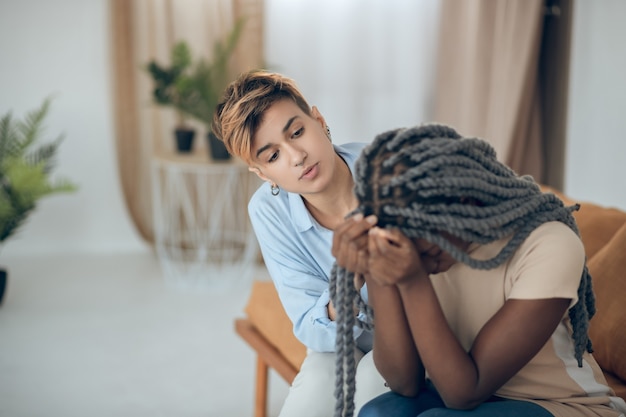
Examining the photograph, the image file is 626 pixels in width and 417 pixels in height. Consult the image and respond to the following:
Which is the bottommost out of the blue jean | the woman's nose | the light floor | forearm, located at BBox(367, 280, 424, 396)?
the light floor

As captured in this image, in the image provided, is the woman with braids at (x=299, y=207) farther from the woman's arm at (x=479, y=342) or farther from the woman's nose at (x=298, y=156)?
the woman's arm at (x=479, y=342)

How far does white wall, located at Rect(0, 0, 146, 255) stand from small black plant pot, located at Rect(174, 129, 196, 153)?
1.69ft

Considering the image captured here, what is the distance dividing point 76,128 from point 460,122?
194 centimetres

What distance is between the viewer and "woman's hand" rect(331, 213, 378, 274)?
1.19 meters

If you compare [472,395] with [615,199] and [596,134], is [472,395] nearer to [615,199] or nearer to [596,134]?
[615,199]

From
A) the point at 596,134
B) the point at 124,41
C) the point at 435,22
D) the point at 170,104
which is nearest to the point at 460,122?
the point at 435,22

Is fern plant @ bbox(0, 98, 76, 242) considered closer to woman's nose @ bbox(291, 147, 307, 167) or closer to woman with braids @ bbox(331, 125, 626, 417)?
woman's nose @ bbox(291, 147, 307, 167)

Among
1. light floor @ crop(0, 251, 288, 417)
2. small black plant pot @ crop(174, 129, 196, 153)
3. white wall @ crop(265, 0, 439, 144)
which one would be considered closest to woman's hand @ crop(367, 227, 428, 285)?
light floor @ crop(0, 251, 288, 417)

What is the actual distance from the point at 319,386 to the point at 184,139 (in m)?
2.35

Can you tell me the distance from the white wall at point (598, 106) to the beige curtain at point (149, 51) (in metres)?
1.48

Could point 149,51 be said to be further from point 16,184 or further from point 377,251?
point 377,251

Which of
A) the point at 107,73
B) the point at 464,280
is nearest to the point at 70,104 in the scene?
the point at 107,73

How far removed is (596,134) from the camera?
11.0 feet

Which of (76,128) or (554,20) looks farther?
(76,128)
